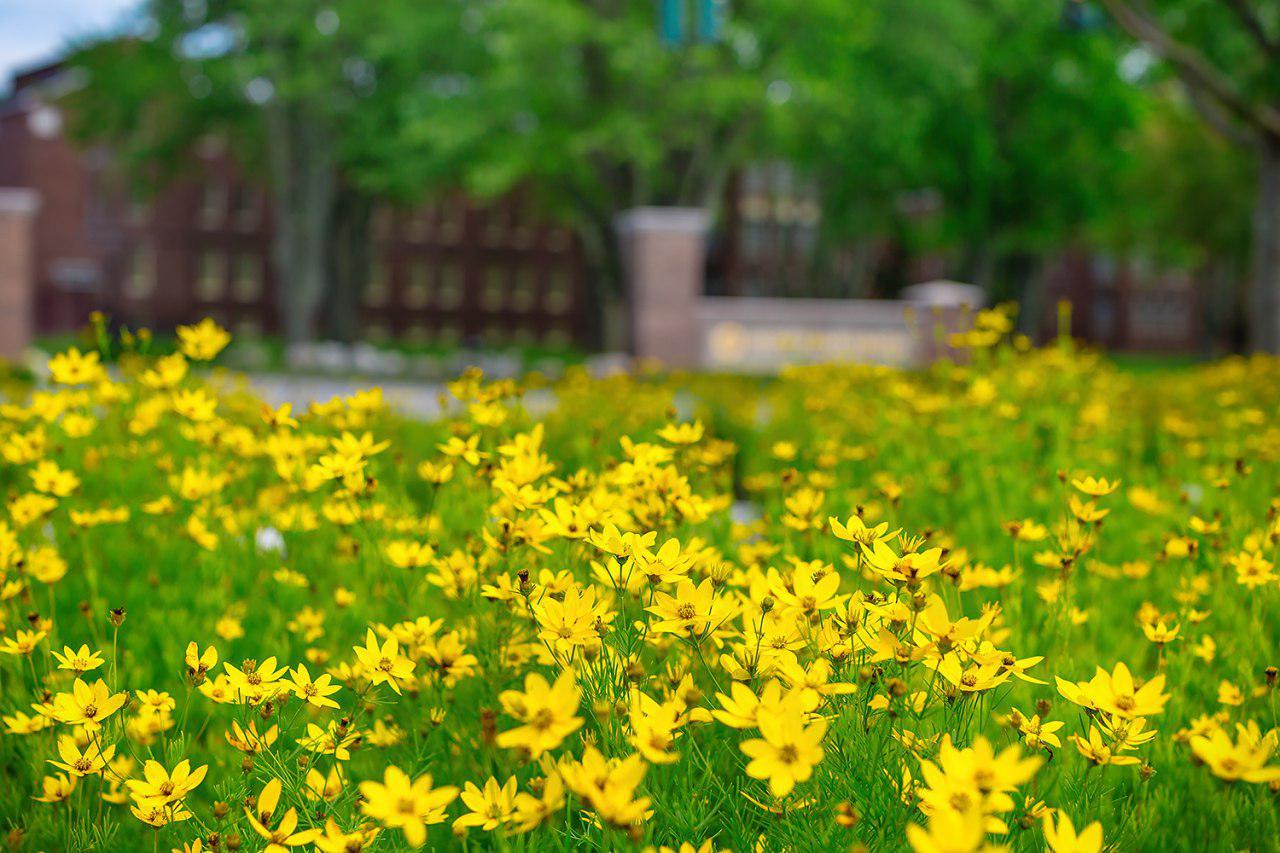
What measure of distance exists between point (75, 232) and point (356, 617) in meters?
47.8

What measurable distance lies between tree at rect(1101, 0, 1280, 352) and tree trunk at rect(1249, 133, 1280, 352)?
0.04ft

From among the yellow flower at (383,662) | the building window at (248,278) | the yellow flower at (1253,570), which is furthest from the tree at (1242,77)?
the building window at (248,278)

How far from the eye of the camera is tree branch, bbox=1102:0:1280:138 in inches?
517

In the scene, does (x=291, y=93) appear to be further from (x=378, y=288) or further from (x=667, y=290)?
(x=378, y=288)

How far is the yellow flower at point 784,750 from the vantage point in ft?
4.55

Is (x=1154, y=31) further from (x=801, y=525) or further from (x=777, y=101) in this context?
(x=801, y=525)

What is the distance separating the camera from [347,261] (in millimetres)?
33469

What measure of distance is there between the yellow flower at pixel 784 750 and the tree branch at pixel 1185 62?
1352 cm

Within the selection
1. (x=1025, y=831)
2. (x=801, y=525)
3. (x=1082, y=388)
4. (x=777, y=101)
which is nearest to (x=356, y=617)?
(x=801, y=525)

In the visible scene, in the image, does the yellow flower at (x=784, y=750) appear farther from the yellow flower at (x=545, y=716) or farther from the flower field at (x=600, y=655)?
the yellow flower at (x=545, y=716)

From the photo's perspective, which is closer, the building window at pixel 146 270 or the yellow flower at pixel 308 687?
the yellow flower at pixel 308 687

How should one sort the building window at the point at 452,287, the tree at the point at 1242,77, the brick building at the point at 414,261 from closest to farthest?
the tree at the point at 1242,77 < the brick building at the point at 414,261 < the building window at the point at 452,287

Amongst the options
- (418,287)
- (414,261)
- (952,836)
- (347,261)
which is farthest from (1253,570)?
(418,287)

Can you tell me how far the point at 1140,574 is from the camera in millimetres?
3152
